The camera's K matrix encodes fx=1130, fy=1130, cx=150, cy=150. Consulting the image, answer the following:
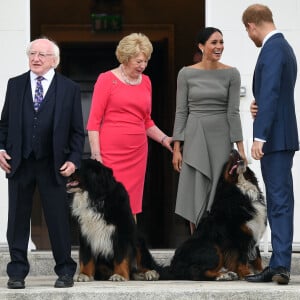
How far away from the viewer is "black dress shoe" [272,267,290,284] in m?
7.98

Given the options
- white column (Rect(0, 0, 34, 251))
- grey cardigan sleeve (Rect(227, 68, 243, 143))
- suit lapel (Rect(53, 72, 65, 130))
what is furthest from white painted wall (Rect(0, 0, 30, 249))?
suit lapel (Rect(53, 72, 65, 130))

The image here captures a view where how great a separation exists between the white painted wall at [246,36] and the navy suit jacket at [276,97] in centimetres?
192

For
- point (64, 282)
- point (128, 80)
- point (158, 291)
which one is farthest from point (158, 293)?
point (128, 80)

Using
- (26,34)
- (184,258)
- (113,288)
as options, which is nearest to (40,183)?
(113,288)

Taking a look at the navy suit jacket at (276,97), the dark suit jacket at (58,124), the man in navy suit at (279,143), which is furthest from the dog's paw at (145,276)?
the navy suit jacket at (276,97)

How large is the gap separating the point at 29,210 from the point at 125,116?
137 cm

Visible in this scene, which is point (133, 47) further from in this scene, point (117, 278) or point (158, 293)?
point (158, 293)

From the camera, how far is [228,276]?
8.55m

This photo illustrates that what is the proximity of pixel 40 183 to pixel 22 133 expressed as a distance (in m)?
0.37

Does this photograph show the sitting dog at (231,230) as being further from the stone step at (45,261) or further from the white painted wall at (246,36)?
the white painted wall at (246,36)

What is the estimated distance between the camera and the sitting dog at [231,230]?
853cm

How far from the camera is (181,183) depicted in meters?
9.09

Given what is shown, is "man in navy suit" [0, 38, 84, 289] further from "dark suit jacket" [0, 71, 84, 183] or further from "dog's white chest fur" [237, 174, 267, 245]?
"dog's white chest fur" [237, 174, 267, 245]

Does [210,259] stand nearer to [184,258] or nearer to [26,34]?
[184,258]
